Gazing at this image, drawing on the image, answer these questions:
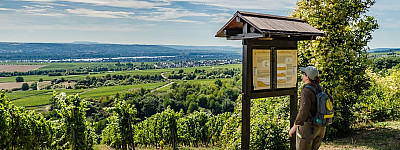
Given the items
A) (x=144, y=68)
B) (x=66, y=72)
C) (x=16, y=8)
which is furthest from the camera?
(x=16, y=8)

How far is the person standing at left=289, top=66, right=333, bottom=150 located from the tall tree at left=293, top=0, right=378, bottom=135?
417cm


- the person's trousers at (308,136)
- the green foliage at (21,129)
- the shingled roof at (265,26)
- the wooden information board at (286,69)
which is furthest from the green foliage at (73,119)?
the person's trousers at (308,136)

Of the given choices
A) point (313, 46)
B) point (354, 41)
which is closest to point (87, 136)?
point (313, 46)

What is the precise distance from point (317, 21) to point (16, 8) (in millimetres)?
186116

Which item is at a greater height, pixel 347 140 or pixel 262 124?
pixel 262 124

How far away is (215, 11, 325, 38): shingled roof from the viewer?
4.98 metres

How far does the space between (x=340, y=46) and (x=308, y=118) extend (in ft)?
16.2

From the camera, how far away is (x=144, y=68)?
141 meters

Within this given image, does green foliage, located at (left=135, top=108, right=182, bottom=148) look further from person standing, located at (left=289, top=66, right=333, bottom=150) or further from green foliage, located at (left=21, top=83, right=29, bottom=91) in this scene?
green foliage, located at (left=21, top=83, right=29, bottom=91)

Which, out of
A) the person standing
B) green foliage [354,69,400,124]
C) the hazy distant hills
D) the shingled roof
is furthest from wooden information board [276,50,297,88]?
the hazy distant hills

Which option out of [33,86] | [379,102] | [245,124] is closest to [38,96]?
[33,86]

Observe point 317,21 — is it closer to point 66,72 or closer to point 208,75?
point 208,75

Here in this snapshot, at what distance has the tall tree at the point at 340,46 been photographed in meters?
8.41

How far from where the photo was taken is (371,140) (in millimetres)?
8312
